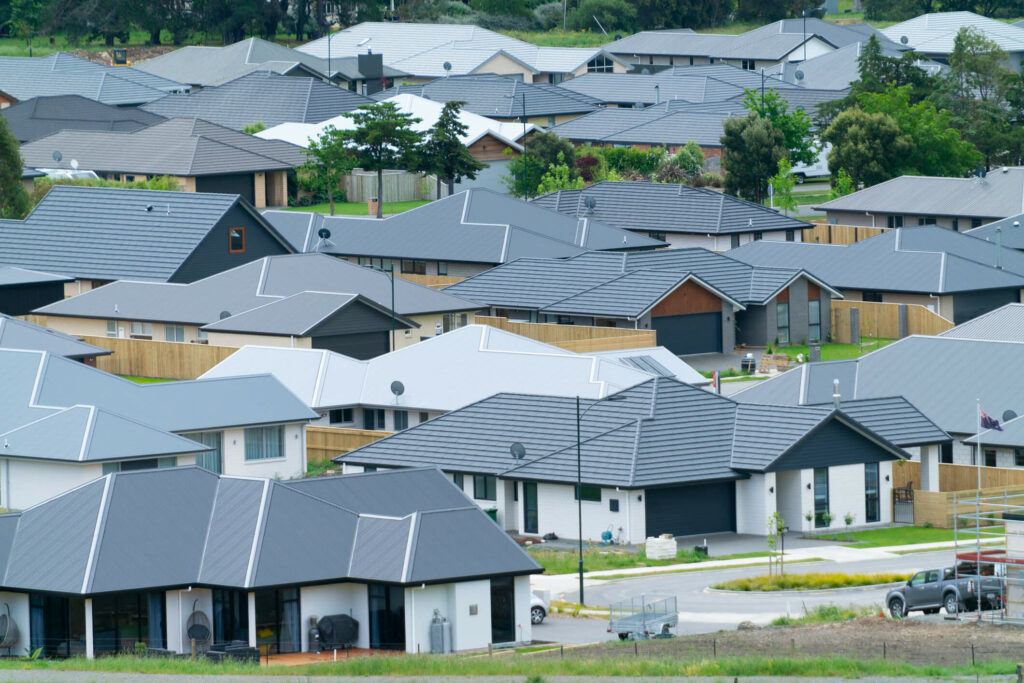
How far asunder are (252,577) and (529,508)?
15.1m

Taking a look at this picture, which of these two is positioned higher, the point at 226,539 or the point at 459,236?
the point at 459,236

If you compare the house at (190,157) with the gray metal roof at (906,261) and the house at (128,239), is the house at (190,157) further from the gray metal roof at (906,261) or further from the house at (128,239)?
the gray metal roof at (906,261)

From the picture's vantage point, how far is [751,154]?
120 meters

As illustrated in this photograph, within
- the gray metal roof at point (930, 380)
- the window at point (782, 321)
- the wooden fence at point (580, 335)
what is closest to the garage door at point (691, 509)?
the gray metal roof at point (930, 380)

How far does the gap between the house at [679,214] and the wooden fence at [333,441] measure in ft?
118

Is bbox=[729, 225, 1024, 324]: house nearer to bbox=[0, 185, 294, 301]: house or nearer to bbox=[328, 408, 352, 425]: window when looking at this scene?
bbox=[0, 185, 294, 301]: house

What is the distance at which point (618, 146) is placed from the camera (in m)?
136

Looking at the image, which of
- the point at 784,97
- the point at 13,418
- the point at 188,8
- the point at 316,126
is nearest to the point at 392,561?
the point at 13,418

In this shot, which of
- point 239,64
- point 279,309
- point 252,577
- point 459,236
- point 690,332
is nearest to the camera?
point 252,577

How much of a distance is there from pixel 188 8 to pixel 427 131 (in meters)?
69.9

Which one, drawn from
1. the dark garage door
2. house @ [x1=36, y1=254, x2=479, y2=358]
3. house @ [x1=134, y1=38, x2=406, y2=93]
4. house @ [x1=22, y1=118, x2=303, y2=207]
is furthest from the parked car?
house @ [x1=134, y1=38, x2=406, y2=93]

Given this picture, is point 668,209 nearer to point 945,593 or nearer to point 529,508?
point 529,508

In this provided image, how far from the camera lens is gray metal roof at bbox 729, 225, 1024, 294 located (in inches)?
3597

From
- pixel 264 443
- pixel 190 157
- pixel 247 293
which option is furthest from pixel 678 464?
pixel 190 157
